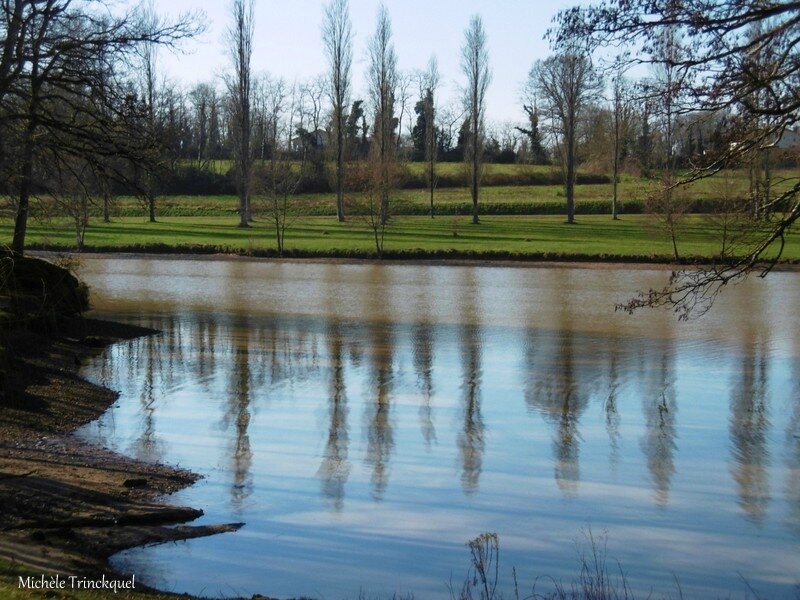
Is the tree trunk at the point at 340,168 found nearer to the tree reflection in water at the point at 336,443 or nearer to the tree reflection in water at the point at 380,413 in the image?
the tree reflection in water at the point at 380,413

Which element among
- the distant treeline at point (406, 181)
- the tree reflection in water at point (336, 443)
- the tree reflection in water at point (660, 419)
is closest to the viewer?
the tree reflection in water at point (336, 443)

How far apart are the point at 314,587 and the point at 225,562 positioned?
0.81m

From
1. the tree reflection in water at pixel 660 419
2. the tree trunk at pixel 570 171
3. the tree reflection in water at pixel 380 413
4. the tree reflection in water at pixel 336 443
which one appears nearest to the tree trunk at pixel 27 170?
the tree reflection in water at pixel 336 443

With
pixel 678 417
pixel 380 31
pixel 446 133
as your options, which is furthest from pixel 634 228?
pixel 678 417

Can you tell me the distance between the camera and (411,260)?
4503 cm

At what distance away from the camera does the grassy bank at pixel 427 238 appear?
45531 mm

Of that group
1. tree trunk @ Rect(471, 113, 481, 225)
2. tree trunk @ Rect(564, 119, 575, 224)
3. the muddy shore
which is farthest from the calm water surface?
tree trunk @ Rect(564, 119, 575, 224)

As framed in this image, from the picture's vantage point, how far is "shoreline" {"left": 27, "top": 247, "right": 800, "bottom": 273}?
43.4m

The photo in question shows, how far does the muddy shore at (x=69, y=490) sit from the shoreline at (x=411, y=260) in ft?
102

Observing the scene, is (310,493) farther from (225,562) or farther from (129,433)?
(129,433)

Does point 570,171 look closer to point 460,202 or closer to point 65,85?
point 460,202

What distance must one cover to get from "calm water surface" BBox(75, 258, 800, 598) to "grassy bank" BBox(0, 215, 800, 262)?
68.1 ft

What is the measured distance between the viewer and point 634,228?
191 feet

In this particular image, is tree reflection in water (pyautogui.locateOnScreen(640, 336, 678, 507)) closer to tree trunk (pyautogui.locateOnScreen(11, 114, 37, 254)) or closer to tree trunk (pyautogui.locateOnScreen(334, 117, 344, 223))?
tree trunk (pyautogui.locateOnScreen(11, 114, 37, 254))
